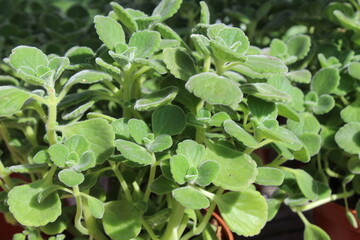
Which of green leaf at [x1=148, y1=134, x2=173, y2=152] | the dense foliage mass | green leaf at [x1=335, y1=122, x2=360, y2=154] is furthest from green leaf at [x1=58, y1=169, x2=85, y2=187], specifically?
green leaf at [x1=335, y1=122, x2=360, y2=154]

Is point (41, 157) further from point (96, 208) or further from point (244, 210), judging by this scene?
point (244, 210)

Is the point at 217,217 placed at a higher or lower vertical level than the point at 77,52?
lower

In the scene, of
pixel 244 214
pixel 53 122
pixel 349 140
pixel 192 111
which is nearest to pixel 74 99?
pixel 53 122

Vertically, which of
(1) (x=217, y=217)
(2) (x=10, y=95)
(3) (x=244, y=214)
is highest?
(2) (x=10, y=95)

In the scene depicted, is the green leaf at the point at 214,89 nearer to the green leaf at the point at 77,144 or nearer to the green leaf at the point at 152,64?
the green leaf at the point at 152,64

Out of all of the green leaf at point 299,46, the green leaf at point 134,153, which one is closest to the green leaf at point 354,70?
the green leaf at point 299,46

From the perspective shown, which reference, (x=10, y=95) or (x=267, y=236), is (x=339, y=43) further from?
(x=10, y=95)
